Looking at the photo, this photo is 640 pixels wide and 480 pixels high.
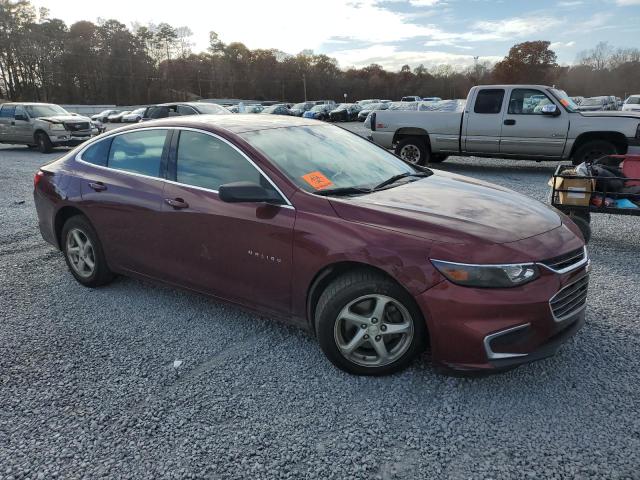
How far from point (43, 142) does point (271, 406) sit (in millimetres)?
16615

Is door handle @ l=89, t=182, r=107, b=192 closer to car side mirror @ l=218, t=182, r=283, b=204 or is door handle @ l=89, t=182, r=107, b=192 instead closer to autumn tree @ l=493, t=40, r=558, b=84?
car side mirror @ l=218, t=182, r=283, b=204

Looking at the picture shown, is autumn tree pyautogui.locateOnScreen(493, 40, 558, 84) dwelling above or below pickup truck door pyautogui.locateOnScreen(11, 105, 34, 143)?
above

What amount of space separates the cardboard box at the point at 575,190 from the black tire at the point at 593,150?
5417 mm

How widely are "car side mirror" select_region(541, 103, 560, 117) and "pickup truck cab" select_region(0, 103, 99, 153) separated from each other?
47.5 feet

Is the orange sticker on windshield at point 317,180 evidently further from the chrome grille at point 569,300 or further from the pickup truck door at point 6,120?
the pickup truck door at point 6,120

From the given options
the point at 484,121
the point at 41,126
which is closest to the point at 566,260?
the point at 484,121

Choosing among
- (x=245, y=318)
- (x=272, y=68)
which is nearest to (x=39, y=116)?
(x=245, y=318)

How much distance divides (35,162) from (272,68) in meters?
90.8

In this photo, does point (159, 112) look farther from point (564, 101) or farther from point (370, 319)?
point (370, 319)

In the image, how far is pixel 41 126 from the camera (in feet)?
52.0

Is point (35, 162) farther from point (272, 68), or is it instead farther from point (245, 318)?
point (272, 68)

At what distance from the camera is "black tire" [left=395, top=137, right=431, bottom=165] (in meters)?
11.4

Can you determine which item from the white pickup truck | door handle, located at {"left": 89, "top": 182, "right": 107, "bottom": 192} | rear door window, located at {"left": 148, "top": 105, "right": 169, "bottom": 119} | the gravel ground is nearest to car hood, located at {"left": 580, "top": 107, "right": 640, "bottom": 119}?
the white pickup truck

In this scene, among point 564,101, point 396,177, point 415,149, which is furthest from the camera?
point 415,149
